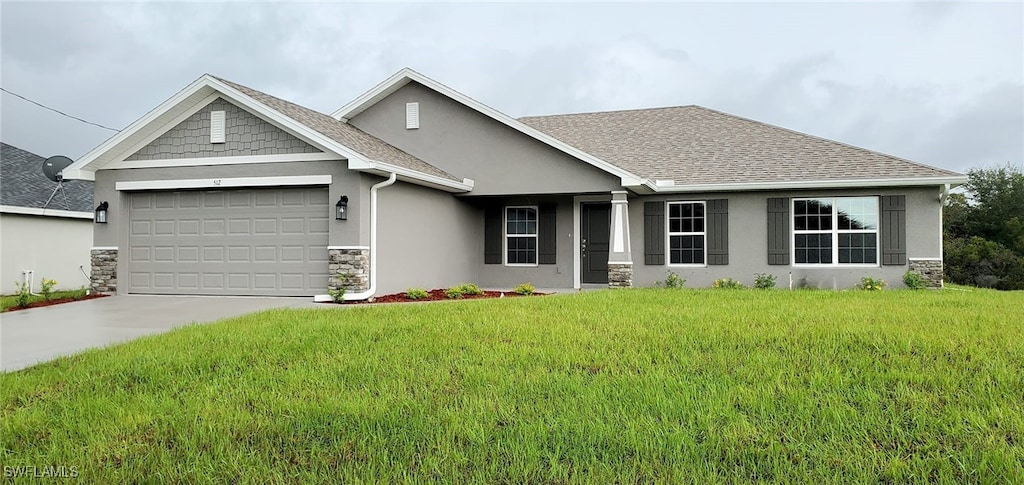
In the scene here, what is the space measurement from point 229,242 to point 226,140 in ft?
6.38

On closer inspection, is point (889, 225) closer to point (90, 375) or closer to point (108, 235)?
point (90, 375)

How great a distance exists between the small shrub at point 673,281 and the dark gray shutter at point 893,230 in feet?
13.8

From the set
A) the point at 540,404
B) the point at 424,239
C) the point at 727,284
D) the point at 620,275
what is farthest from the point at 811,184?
the point at 540,404

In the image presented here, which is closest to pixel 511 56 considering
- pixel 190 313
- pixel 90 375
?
pixel 190 313

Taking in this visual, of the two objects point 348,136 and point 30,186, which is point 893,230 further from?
point 30,186

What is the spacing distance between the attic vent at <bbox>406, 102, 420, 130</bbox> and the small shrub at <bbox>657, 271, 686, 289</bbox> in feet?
22.0

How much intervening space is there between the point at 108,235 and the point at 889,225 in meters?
16.0

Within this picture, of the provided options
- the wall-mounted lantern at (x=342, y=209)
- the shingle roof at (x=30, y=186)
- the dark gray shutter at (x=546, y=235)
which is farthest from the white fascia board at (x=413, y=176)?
the shingle roof at (x=30, y=186)

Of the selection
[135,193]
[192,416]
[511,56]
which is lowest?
[192,416]

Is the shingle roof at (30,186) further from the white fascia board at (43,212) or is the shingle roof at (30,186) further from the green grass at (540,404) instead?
the green grass at (540,404)

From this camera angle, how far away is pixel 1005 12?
14844mm

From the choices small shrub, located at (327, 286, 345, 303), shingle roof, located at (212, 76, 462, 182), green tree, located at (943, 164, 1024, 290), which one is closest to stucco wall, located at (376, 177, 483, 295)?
shingle roof, located at (212, 76, 462, 182)

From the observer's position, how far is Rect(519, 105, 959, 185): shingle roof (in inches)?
566

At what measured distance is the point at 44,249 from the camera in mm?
17188
